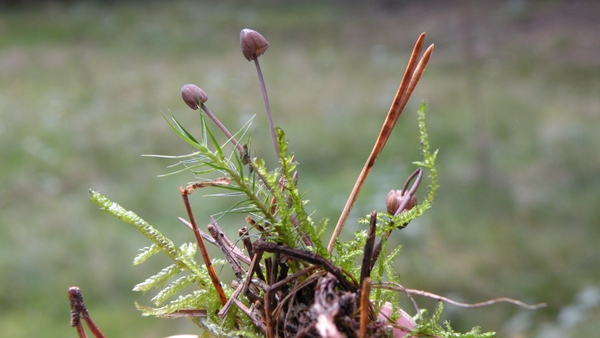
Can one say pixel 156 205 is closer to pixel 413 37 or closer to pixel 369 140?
pixel 369 140

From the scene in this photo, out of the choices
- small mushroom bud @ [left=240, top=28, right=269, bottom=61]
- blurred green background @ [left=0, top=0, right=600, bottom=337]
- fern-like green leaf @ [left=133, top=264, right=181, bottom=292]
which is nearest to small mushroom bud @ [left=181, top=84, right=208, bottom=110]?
small mushroom bud @ [left=240, top=28, right=269, bottom=61]

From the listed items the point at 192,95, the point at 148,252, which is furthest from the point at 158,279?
the point at 192,95

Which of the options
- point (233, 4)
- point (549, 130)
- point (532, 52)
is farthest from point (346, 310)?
point (233, 4)

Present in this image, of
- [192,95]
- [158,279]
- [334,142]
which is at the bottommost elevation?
[158,279]

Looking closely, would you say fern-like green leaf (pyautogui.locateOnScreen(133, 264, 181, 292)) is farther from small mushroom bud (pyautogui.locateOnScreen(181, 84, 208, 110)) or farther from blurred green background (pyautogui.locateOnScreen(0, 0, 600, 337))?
blurred green background (pyautogui.locateOnScreen(0, 0, 600, 337))

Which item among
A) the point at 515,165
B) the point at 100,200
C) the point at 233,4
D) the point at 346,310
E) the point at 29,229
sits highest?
the point at 233,4

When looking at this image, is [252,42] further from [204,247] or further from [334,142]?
[334,142]
